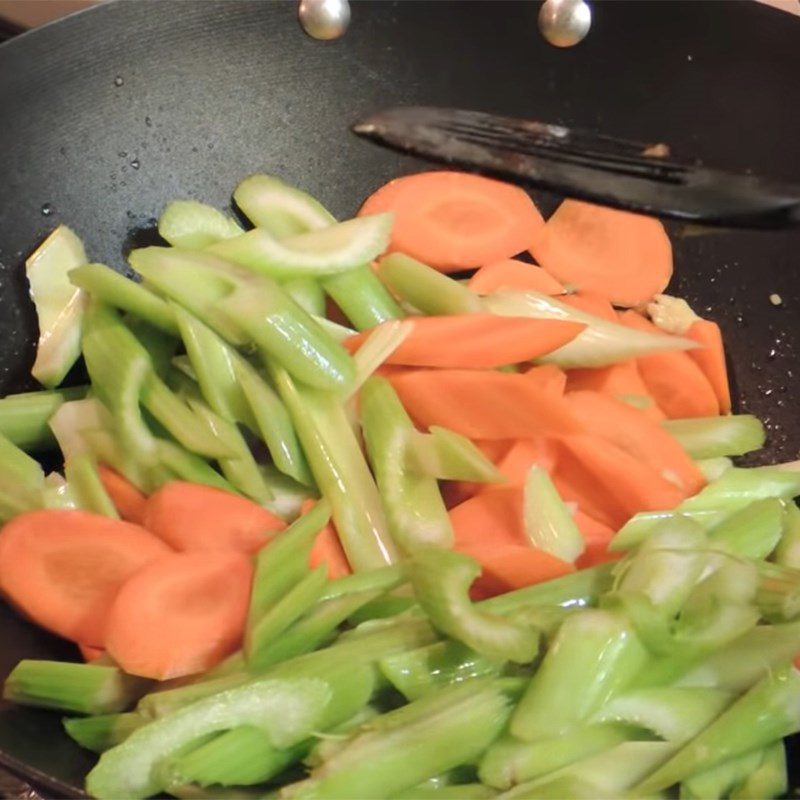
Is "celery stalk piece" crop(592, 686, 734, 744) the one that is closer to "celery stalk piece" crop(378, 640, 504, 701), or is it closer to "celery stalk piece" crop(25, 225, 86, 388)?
"celery stalk piece" crop(378, 640, 504, 701)

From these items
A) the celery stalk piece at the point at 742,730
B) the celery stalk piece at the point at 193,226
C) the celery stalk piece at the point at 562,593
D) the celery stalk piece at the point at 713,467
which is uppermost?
the celery stalk piece at the point at 193,226

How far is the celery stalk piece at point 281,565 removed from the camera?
3.21ft

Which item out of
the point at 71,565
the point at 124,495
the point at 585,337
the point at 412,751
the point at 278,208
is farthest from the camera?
the point at 278,208

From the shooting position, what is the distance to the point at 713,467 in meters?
1.26

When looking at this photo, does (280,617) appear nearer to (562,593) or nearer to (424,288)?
(562,593)

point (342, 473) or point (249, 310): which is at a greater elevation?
point (249, 310)

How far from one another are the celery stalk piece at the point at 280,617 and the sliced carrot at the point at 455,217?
2.00 ft

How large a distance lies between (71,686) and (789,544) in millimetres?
826

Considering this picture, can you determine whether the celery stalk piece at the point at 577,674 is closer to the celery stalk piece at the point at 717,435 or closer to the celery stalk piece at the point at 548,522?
the celery stalk piece at the point at 548,522

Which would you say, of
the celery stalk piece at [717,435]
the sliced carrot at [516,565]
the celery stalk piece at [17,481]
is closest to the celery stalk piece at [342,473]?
the sliced carrot at [516,565]

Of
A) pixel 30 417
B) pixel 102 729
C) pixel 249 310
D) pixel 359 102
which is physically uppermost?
pixel 359 102

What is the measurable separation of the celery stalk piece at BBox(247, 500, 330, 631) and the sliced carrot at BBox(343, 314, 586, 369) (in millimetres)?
278

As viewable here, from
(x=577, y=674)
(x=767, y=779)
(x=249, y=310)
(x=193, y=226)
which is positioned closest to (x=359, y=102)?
(x=193, y=226)

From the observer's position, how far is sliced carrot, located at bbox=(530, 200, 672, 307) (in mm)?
1468
